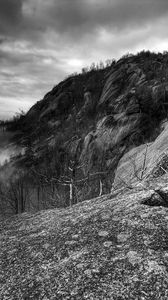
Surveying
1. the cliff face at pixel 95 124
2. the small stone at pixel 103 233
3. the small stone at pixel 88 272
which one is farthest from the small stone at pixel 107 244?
the cliff face at pixel 95 124

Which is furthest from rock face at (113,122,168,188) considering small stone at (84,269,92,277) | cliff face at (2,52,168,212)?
small stone at (84,269,92,277)

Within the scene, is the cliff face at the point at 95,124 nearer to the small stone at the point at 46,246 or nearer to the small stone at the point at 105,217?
the small stone at the point at 105,217

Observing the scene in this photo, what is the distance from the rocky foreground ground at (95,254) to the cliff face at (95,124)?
15.3 feet

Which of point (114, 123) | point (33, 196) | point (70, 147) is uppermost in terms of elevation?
point (114, 123)

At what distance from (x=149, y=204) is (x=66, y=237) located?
0.99m

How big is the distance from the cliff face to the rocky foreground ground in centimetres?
467

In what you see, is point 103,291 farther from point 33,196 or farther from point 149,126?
point 33,196

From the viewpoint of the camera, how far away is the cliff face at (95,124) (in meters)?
28.8

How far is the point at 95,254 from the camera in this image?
2637mm

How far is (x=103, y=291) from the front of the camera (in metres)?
2.18

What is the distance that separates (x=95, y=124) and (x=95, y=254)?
175ft

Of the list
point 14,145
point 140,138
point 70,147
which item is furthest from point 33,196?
point 14,145

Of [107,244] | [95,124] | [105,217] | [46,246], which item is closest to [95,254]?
[107,244]

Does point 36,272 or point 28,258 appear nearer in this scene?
point 36,272
